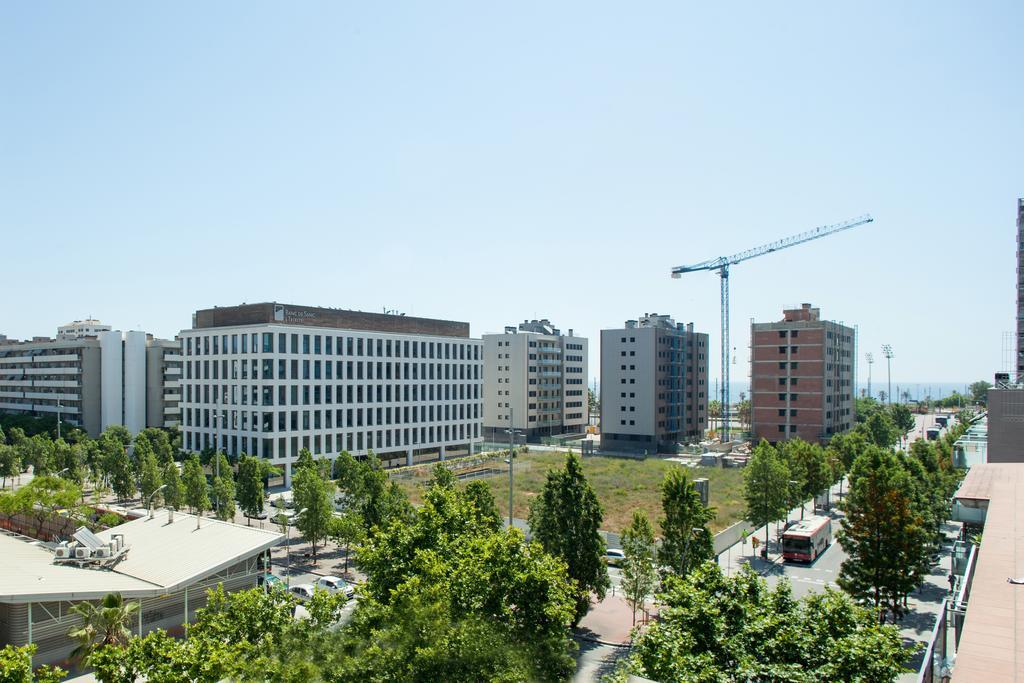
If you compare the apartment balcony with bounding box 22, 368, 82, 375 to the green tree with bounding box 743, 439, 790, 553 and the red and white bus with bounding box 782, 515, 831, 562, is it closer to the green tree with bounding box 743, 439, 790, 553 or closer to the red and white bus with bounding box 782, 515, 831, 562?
the green tree with bounding box 743, 439, 790, 553

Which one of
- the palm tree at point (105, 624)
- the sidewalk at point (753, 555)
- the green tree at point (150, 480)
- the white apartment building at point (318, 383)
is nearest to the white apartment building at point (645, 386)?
the white apartment building at point (318, 383)

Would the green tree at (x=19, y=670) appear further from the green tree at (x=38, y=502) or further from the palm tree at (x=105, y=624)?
the green tree at (x=38, y=502)

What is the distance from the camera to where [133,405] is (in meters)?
86.6

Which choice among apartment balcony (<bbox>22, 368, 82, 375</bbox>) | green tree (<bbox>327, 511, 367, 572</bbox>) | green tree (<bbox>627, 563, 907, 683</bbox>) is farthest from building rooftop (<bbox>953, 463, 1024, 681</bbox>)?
apartment balcony (<bbox>22, 368, 82, 375</bbox>)

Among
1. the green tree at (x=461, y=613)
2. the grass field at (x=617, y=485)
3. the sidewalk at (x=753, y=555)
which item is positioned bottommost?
the sidewalk at (x=753, y=555)

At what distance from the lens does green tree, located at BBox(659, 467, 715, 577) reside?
28594 millimetres

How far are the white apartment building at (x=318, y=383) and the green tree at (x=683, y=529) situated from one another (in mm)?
45000

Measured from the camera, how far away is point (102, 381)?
8700 centimetres

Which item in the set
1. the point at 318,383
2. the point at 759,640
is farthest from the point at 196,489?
the point at 759,640

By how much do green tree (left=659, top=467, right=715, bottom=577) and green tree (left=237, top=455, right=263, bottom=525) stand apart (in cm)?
2921

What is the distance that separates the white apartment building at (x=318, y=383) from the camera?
64.2 meters

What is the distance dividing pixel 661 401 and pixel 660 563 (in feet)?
229

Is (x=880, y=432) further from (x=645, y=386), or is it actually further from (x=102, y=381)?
(x=102, y=381)

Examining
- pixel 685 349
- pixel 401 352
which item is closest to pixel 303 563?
pixel 401 352
